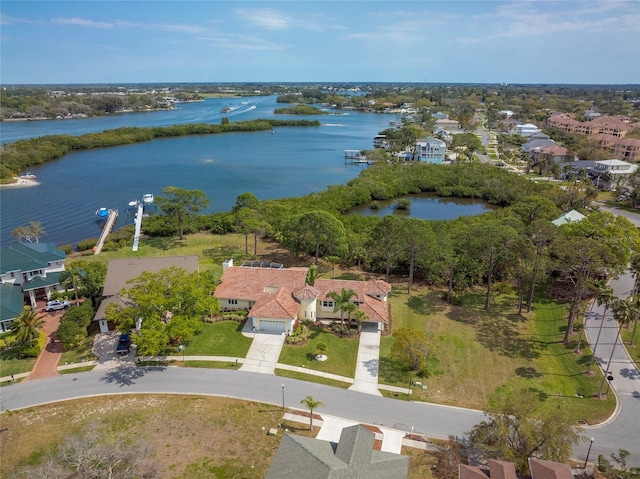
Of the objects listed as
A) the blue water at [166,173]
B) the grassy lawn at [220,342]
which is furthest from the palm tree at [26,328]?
the blue water at [166,173]

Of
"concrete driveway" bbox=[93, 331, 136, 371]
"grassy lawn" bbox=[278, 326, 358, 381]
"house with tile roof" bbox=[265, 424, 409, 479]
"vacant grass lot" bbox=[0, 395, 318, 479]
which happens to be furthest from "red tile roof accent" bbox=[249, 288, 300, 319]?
"house with tile roof" bbox=[265, 424, 409, 479]

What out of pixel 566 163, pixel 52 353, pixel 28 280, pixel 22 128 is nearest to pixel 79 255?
pixel 28 280

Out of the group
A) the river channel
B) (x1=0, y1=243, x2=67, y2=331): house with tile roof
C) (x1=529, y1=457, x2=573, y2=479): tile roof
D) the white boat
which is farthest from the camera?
the river channel

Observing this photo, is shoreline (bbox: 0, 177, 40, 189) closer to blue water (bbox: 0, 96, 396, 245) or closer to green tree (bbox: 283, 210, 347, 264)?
blue water (bbox: 0, 96, 396, 245)

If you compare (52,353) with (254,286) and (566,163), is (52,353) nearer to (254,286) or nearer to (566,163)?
(254,286)

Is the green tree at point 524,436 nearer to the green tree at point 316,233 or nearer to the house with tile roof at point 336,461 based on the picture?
the house with tile roof at point 336,461

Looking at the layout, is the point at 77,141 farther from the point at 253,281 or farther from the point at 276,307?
the point at 276,307
